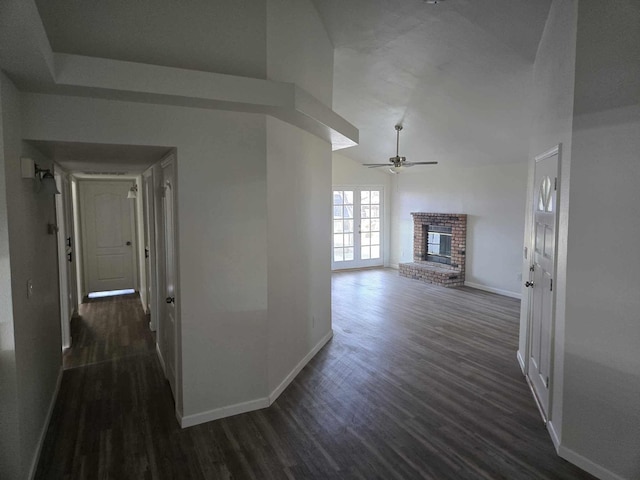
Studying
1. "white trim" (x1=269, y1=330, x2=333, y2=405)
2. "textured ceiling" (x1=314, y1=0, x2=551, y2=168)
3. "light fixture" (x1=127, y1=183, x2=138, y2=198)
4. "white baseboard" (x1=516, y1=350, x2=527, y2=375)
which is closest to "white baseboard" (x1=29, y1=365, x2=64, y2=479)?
"white trim" (x1=269, y1=330, x2=333, y2=405)

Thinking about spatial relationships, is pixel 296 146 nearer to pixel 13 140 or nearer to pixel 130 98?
pixel 130 98

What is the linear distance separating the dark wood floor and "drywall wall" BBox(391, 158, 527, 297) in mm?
2764

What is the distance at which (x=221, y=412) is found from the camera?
3.23m

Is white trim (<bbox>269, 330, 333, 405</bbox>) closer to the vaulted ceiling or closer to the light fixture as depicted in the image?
the vaulted ceiling

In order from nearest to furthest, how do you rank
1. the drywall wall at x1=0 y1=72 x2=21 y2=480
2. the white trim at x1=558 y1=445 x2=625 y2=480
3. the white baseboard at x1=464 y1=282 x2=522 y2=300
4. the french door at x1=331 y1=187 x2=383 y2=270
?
the drywall wall at x1=0 y1=72 x2=21 y2=480, the white trim at x1=558 y1=445 x2=625 y2=480, the white baseboard at x1=464 y1=282 x2=522 y2=300, the french door at x1=331 y1=187 x2=383 y2=270

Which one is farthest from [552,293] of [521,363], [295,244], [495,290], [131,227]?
[131,227]

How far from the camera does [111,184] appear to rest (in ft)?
24.6

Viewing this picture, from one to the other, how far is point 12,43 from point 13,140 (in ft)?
2.17

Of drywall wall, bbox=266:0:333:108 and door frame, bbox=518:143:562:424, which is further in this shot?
drywall wall, bbox=266:0:333:108

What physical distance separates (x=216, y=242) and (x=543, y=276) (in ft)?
8.63

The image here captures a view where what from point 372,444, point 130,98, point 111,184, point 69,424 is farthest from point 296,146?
point 111,184

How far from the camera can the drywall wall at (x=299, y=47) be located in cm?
319

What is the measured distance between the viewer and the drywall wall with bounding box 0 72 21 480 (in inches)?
85.8

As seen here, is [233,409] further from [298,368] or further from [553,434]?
[553,434]
